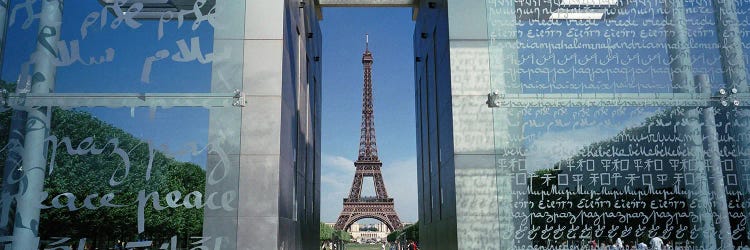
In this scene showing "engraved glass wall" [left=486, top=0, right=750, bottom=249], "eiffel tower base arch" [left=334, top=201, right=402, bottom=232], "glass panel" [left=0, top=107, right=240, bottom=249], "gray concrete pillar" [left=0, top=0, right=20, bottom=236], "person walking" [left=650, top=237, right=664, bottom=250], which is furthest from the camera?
"eiffel tower base arch" [left=334, top=201, right=402, bottom=232]

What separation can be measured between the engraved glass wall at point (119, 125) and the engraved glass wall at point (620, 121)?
4.33 metres

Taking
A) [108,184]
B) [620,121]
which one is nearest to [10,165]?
[108,184]

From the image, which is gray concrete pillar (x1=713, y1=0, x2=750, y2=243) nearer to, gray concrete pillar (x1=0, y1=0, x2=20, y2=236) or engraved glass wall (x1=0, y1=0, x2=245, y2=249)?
engraved glass wall (x1=0, y1=0, x2=245, y2=249)

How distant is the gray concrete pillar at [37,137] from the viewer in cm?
827

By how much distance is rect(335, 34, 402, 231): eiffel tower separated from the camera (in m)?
74.8

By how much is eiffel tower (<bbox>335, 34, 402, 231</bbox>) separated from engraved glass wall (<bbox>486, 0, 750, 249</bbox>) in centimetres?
6499

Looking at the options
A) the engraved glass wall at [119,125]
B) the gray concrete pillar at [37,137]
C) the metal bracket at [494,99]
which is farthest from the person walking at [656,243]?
the gray concrete pillar at [37,137]

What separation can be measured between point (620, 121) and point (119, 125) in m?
7.64

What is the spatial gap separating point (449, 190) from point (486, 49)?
8.35 feet

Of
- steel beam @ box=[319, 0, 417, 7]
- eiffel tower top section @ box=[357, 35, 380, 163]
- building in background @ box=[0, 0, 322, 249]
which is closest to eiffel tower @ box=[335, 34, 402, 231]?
eiffel tower top section @ box=[357, 35, 380, 163]

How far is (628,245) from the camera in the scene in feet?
27.8

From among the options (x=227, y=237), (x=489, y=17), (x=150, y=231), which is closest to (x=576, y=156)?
(x=489, y=17)

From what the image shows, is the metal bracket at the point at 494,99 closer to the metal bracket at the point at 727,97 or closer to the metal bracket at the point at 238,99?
the metal bracket at the point at 727,97

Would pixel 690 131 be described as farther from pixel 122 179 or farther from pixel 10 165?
pixel 10 165
